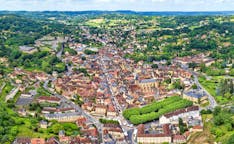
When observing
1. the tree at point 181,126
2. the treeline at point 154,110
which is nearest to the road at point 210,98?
the treeline at point 154,110

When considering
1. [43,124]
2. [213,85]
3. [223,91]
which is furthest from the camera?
[213,85]

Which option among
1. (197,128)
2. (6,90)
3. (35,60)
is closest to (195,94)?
(197,128)

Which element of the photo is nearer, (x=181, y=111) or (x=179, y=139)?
(x=179, y=139)

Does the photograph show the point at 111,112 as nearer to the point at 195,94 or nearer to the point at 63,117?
the point at 63,117

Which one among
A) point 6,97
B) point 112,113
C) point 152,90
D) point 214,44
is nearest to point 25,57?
point 6,97

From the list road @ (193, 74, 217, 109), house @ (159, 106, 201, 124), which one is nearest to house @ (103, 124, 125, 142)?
house @ (159, 106, 201, 124)

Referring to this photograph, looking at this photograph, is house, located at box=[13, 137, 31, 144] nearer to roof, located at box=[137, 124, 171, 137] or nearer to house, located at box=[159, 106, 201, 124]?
roof, located at box=[137, 124, 171, 137]
